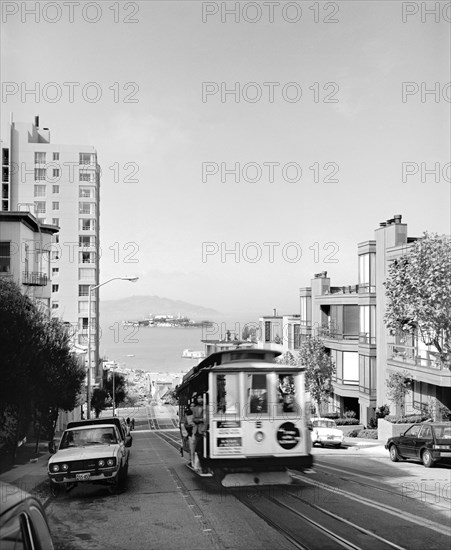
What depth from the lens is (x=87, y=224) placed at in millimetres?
97875

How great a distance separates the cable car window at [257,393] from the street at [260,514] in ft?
6.00

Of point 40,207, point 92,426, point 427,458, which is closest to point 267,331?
point 40,207

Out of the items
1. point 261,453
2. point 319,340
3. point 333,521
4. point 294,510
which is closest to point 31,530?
point 333,521

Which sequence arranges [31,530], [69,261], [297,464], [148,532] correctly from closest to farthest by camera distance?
[31,530], [148,532], [297,464], [69,261]

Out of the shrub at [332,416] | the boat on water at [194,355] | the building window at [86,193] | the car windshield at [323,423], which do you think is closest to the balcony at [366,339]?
the shrub at [332,416]

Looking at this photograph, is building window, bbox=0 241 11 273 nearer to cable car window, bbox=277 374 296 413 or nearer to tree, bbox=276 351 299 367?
tree, bbox=276 351 299 367

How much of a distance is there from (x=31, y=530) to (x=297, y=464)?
1035cm

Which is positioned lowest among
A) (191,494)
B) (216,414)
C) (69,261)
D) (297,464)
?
(191,494)

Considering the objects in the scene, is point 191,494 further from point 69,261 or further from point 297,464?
point 69,261

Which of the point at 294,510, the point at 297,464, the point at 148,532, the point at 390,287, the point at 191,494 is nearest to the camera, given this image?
the point at 148,532

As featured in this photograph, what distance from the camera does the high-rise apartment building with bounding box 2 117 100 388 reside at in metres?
95.6

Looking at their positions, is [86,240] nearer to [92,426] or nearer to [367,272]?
[367,272]

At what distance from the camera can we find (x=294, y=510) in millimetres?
12070

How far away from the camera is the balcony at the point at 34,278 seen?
4328cm
